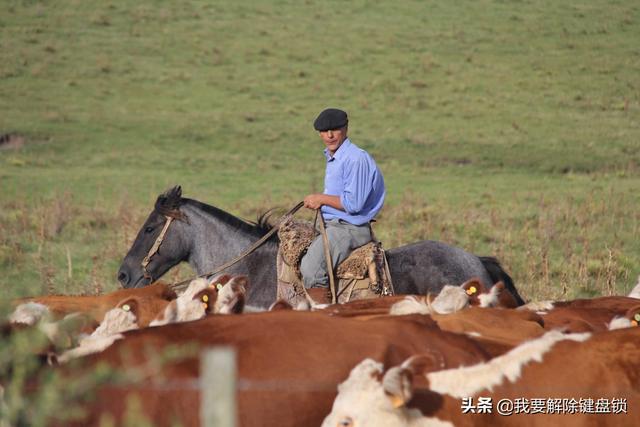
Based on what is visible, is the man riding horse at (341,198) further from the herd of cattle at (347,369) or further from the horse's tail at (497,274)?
the herd of cattle at (347,369)

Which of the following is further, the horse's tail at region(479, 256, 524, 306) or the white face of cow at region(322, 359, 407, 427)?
the horse's tail at region(479, 256, 524, 306)

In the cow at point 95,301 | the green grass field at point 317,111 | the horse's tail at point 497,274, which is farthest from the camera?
the green grass field at point 317,111

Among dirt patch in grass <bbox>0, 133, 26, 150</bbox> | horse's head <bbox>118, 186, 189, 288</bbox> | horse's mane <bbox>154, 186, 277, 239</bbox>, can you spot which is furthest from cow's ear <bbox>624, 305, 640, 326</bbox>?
dirt patch in grass <bbox>0, 133, 26, 150</bbox>

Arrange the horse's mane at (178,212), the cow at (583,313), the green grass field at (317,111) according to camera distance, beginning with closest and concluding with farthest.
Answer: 1. the cow at (583,313)
2. the horse's mane at (178,212)
3. the green grass field at (317,111)

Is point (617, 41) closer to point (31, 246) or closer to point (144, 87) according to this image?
point (144, 87)

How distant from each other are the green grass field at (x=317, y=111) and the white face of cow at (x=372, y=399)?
1104 centimetres

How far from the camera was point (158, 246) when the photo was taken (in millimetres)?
11000

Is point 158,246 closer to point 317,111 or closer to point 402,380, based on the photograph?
point 402,380

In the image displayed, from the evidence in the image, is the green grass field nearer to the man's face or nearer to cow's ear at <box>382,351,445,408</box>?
the man's face

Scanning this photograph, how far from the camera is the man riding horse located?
9242mm

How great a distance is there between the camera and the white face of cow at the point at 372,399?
4.67m

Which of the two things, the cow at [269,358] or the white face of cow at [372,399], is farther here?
the cow at [269,358]

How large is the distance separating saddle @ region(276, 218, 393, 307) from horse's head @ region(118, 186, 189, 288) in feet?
5.17

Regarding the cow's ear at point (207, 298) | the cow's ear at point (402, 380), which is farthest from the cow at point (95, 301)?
the cow's ear at point (402, 380)
